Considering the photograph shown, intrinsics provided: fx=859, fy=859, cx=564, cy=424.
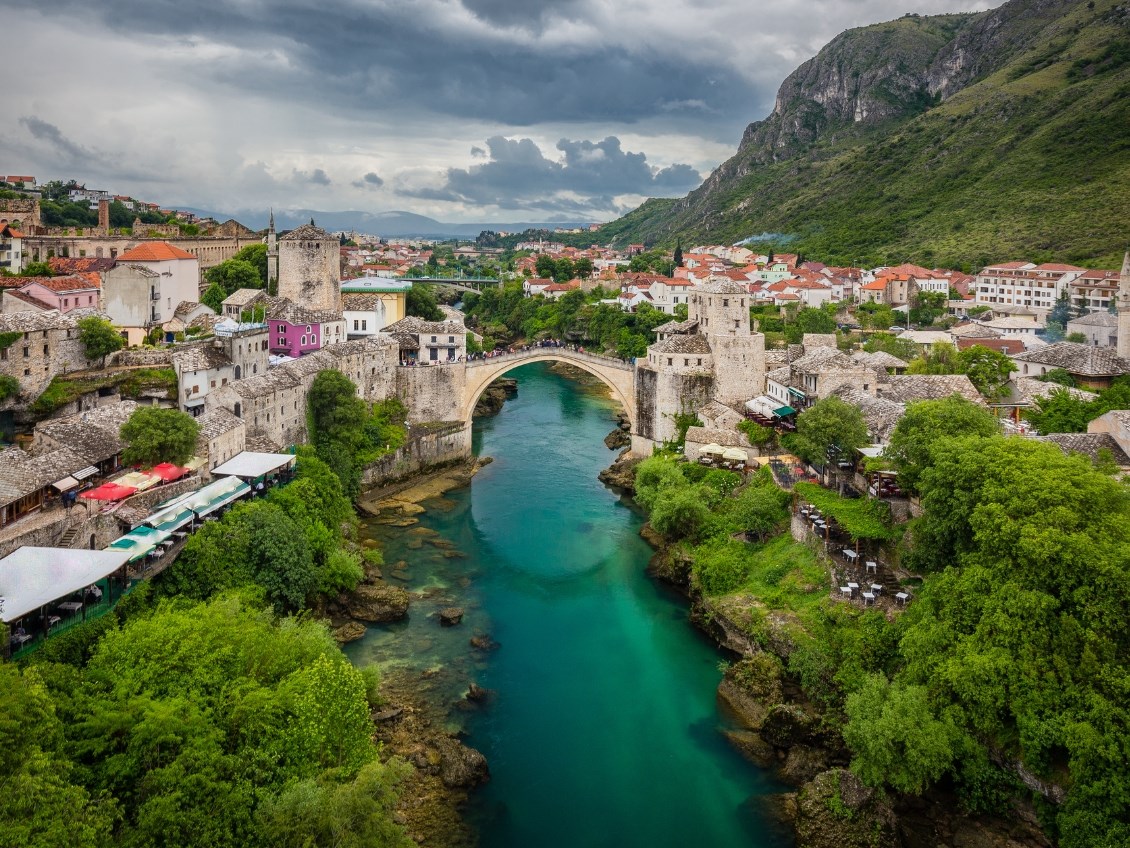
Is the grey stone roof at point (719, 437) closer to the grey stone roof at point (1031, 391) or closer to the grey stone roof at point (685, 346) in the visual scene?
the grey stone roof at point (685, 346)

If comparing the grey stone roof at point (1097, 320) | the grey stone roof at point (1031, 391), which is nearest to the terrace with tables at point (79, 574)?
the grey stone roof at point (1031, 391)

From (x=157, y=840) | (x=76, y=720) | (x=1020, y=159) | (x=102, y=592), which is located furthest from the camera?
(x=1020, y=159)

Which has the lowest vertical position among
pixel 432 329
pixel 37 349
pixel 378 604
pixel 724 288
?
pixel 378 604

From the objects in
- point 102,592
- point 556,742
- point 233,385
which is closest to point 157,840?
point 102,592

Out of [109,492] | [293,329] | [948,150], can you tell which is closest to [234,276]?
[293,329]

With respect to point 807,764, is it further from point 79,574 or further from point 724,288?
point 724,288

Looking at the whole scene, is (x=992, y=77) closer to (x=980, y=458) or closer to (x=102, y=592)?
(x=980, y=458)
